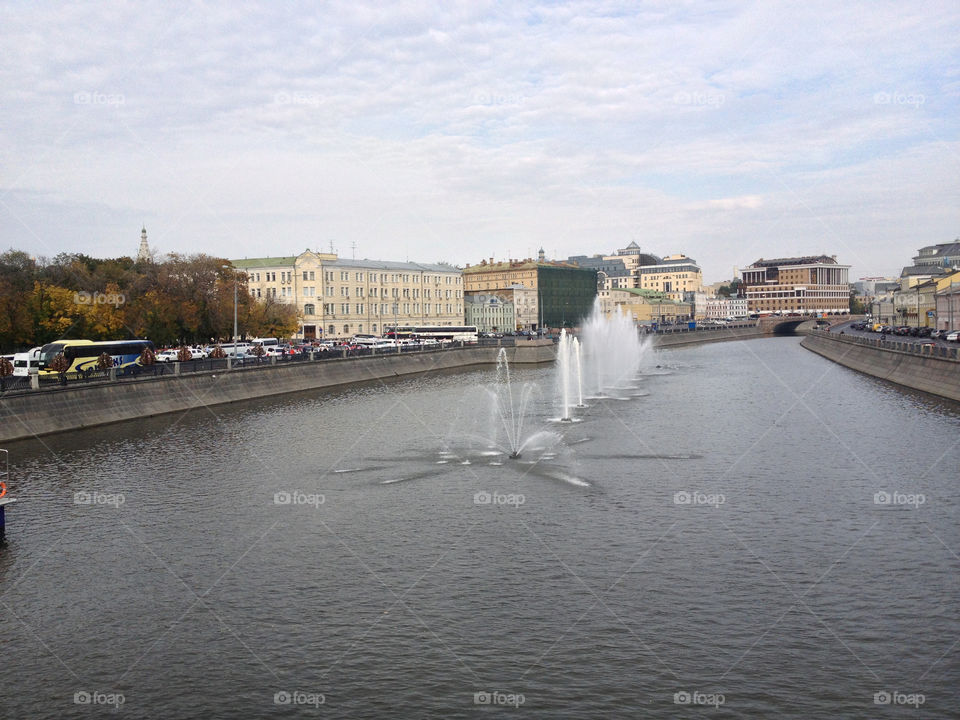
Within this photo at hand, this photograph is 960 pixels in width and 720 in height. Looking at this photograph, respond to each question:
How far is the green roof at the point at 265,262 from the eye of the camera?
129625 mm

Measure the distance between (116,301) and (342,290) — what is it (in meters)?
56.3

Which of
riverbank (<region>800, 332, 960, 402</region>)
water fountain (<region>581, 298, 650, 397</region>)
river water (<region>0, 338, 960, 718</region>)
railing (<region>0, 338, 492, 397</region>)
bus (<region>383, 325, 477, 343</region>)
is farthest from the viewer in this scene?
bus (<region>383, 325, 477, 343</region>)

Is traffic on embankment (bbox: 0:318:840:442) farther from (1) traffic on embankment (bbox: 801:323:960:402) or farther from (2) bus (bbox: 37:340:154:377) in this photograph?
(1) traffic on embankment (bbox: 801:323:960:402)

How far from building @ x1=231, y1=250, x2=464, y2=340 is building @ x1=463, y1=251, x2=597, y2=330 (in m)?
40.0

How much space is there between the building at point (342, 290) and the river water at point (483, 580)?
87.5 m

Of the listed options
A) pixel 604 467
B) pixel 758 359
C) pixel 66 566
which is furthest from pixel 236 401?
pixel 758 359

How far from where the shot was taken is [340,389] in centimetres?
6888

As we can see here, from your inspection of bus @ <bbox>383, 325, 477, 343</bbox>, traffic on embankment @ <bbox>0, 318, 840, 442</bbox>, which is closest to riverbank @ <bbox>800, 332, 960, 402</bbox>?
traffic on embankment @ <bbox>0, 318, 840, 442</bbox>

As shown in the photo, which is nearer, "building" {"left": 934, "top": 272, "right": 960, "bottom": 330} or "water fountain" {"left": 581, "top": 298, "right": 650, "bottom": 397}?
"water fountain" {"left": 581, "top": 298, "right": 650, "bottom": 397}

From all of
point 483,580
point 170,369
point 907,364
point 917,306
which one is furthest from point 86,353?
point 917,306

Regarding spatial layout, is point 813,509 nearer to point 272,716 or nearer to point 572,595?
point 572,595

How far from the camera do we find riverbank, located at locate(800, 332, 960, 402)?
55469mm

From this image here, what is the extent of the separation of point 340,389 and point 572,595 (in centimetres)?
5144

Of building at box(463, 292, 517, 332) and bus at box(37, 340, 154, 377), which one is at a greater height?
building at box(463, 292, 517, 332)
